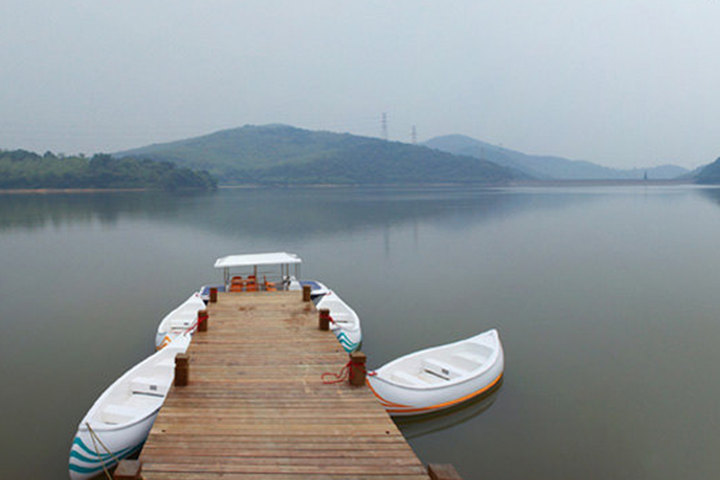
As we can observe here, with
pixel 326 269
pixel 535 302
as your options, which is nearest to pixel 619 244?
pixel 535 302

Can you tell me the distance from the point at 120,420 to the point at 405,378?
22.1ft

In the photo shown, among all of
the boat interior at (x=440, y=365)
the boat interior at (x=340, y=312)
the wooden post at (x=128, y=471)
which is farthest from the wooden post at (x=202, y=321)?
the wooden post at (x=128, y=471)

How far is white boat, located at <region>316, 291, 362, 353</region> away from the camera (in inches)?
573

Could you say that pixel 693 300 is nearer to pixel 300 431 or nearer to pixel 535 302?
pixel 535 302

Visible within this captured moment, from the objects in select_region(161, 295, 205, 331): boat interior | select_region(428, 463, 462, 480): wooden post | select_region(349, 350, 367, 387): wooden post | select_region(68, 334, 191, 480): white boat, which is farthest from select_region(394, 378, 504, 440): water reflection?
select_region(161, 295, 205, 331): boat interior

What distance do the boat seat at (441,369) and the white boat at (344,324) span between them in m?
2.59

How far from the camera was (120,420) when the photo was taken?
9.28 m

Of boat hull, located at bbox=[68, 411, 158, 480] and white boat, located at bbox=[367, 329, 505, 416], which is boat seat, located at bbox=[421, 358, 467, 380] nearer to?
white boat, located at bbox=[367, 329, 505, 416]

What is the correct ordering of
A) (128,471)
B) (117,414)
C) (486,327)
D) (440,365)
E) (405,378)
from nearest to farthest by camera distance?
(128,471) → (117,414) → (405,378) → (440,365) → (486,327)

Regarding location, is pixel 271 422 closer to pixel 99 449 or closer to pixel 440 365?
pixel 99 449

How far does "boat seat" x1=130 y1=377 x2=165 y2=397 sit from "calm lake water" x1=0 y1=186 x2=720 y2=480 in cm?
180

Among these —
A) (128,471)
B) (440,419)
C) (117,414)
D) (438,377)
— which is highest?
(128,471)

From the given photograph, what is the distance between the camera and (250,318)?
1375cm

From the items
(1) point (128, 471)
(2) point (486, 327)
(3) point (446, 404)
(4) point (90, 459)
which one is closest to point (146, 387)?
(4) point (90, 459)
